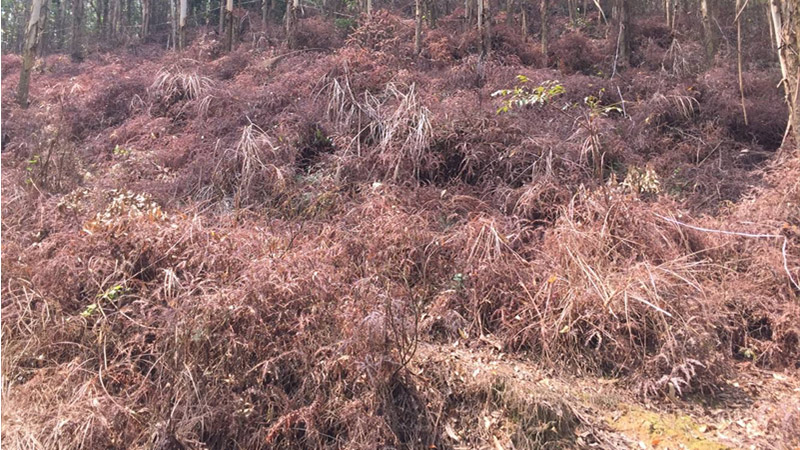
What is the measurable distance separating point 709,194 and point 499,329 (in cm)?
369

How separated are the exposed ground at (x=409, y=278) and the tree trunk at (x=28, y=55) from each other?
350 centimetres

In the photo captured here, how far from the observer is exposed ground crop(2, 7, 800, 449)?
318 cm

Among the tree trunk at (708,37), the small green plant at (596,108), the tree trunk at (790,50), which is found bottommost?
the small green plant at (596,108)

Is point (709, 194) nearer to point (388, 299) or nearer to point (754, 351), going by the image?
point (754, 351)

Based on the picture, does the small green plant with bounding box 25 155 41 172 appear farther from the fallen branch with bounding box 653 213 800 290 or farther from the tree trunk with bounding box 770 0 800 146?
the tree trunk with bounding box 770 0 800 146

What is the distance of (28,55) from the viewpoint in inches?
399

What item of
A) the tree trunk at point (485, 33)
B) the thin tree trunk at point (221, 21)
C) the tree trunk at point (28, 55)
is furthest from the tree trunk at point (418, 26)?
the tree trunk at point (28, 55)

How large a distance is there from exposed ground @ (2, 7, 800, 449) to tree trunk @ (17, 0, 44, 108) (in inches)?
138

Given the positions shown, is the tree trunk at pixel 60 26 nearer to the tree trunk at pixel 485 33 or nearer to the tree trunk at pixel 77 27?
the tree trunk at pixel 77 27

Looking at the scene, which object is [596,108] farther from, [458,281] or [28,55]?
[28,55]

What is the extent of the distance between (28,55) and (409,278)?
10689 millimetres

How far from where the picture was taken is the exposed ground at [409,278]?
10.4ft

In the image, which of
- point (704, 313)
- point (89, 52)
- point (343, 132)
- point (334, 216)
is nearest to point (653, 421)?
point (704, 313)

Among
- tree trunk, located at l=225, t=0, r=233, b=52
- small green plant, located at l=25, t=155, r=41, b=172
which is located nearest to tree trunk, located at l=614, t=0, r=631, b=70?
tree trunk, located at l=225, t=0, r=233, b=52
